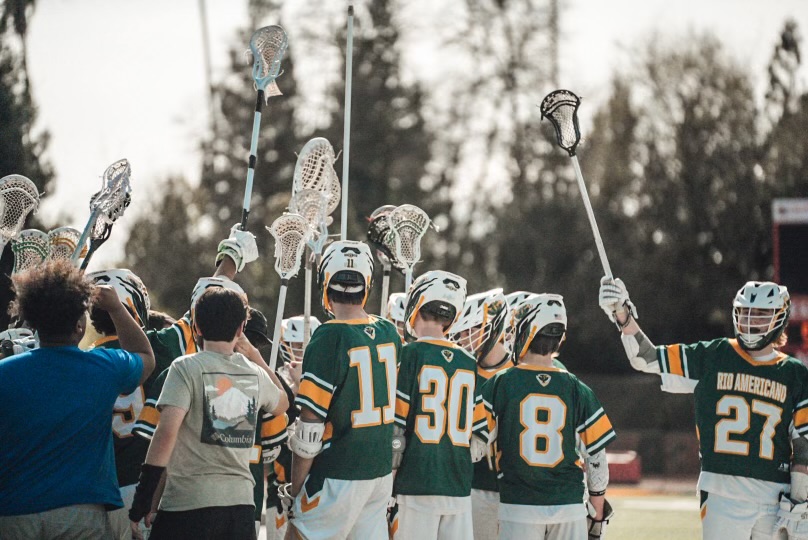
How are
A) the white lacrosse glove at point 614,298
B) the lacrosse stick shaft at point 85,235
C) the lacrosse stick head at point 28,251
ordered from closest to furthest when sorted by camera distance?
the lacrosse stick shaft at point 85,235 < the white lacrosse glove at point 614,298 < the lacrosse stick head at point 28,251

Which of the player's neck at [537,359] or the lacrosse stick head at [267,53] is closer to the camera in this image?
the player's neck at [537,359]

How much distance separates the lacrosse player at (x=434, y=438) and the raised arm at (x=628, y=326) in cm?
106

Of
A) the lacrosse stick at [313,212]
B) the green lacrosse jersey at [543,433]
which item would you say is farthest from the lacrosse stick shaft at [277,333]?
the green lacrosse jersey at [543,433]

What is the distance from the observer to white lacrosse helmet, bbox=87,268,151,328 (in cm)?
654

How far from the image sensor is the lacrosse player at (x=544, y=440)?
265 inches

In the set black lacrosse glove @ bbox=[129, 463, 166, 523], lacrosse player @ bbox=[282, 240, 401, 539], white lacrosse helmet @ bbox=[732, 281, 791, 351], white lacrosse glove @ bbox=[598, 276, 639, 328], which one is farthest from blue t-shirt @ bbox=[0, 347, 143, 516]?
white lacrosse helmet @ bbox=[732, 281, 791, 351]

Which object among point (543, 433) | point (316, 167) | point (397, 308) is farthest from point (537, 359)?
point (316, 167)

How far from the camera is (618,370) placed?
2477cm

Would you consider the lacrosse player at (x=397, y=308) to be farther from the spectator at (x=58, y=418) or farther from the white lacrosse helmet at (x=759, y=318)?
the spectator at (x=58, y=418)

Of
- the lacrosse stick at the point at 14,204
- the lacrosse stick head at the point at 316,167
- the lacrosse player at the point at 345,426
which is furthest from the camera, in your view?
the lacrosse stick head at the point at 316,167

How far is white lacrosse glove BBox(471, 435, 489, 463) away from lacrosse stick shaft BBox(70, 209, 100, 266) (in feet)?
8.42

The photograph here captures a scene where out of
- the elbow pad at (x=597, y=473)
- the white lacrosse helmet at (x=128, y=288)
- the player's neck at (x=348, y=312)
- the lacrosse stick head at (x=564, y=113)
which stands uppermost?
the lacrosse stick head at (x=564, y=113)

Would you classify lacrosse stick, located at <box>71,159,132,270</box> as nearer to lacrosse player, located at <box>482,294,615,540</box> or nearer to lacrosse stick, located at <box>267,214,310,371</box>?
lacrosse stick, located at <box>267,214,310,371</box>

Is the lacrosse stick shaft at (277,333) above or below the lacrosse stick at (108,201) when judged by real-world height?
below
